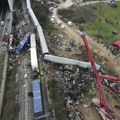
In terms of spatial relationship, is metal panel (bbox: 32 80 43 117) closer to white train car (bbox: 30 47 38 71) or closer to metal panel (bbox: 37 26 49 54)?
white train car (bbox: 30 47 38 71)

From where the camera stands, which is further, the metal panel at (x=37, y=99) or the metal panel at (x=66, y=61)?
the metal panel at (x=66, y=61)

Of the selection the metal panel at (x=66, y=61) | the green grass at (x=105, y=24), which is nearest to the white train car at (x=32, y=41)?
the metal panel at (x=66, y=61)

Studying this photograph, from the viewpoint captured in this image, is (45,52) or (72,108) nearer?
(72,108)

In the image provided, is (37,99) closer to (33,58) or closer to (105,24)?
(33,58)

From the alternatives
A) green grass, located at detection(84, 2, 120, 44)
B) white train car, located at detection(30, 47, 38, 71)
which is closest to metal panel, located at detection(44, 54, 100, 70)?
white train car, located at detection(30, 47, 38, 71)

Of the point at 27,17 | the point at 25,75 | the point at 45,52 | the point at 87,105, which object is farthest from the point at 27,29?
the point at 87,105

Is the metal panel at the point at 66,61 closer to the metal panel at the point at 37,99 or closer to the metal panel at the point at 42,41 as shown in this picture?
the metal panel at the point at 42,41

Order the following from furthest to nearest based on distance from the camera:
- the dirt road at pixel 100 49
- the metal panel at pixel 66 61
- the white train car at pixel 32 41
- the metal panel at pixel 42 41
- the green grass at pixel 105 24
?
1. the green grass at pixel 105 24
2. the white train car at pixel 32 41
3. the metal panel at pixel 42 41
4. the dirt road at pixel 100 49
5. the metal panel at pixel 66 61

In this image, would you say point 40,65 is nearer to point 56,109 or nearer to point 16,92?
point 16,92
